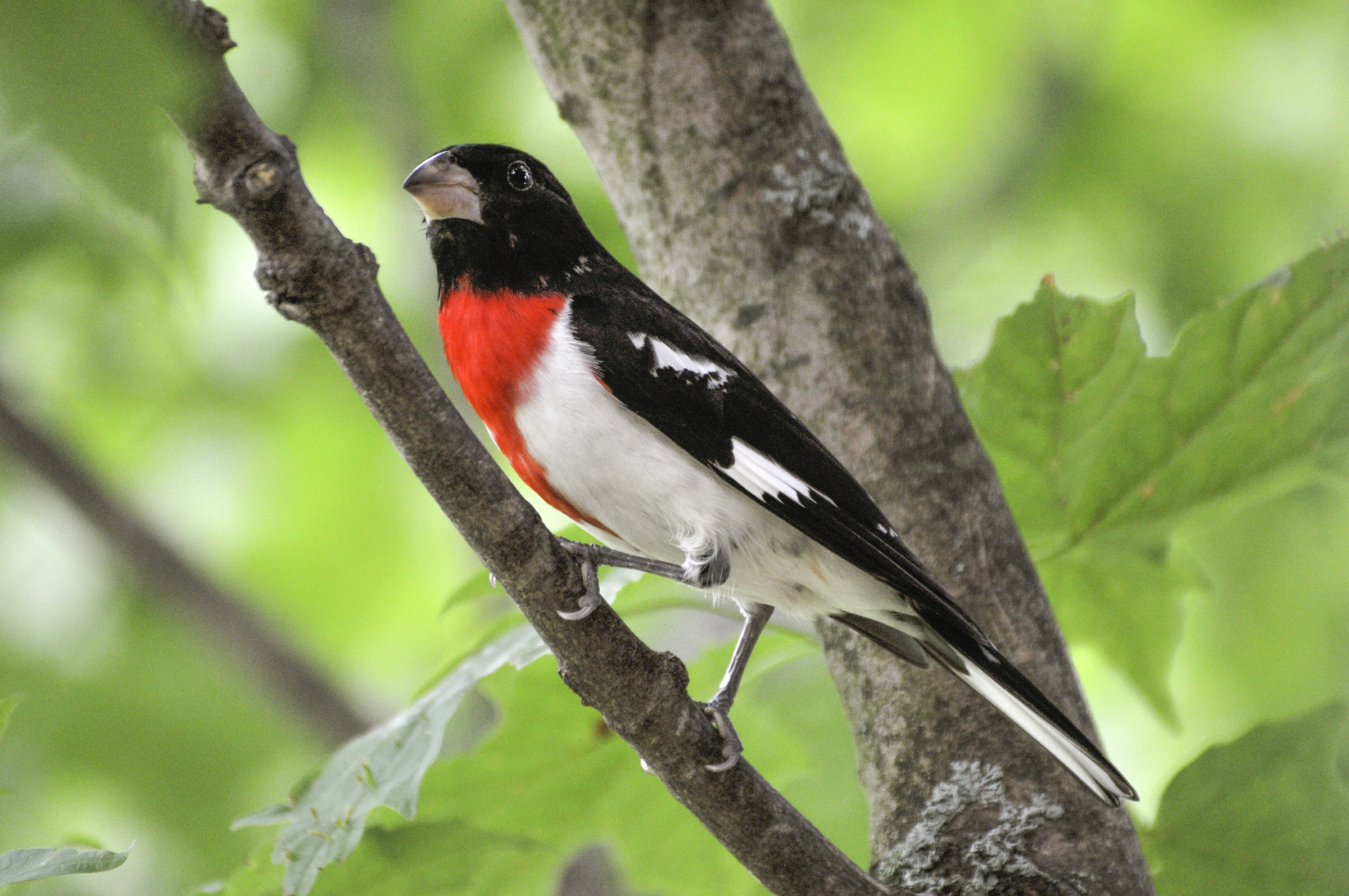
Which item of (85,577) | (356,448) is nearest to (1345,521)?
(356,448)

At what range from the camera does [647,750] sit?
64.9 inches

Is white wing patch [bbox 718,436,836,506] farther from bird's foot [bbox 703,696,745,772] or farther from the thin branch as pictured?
the thin branch

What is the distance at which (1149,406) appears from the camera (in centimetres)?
223

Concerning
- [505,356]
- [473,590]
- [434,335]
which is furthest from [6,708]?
[434,335]

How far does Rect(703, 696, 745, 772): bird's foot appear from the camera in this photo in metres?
1.65

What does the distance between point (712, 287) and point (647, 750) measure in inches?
39.7

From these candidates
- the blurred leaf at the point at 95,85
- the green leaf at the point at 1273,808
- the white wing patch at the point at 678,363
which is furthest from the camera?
the white wing patch at the point at 678,363

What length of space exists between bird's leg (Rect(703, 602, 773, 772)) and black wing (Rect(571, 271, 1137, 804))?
313 mm

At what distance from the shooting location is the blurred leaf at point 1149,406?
2102 millimetres

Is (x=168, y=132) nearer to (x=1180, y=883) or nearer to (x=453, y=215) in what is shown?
(x=453, y=215)

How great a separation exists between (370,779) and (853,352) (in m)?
1.14

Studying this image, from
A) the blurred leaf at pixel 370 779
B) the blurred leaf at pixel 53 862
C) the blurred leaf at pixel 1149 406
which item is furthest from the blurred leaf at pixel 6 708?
the blurred leaf at pixel 1149 406

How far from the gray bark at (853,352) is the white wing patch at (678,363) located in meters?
0.20

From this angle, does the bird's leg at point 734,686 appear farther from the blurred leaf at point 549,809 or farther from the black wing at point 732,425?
the black wing at point 732,425
